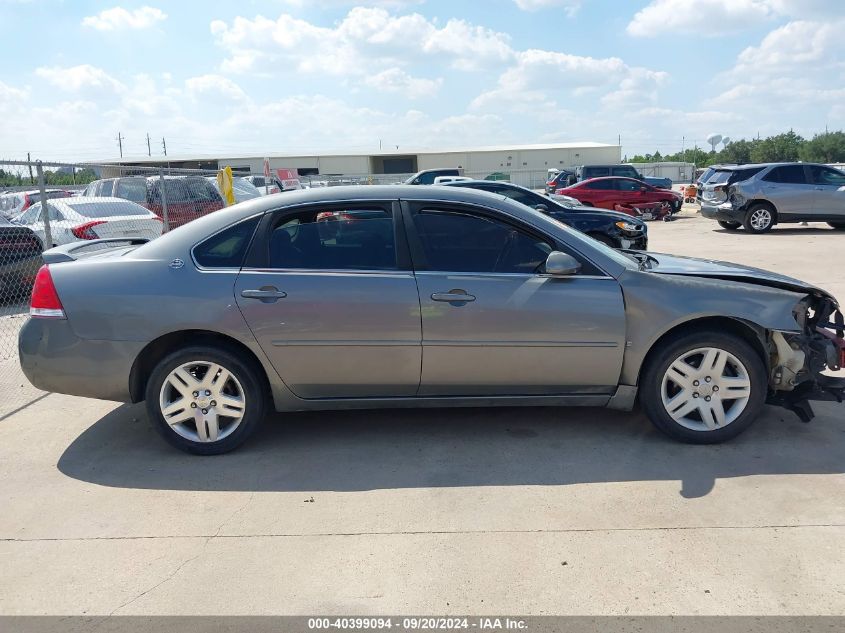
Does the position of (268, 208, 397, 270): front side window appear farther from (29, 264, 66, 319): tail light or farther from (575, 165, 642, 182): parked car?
(575, 165, 642, 182): parked car

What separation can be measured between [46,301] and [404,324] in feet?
7.28

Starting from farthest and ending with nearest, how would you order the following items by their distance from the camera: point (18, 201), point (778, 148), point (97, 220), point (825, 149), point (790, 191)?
point (778, 148) → point (825, 149) → point (790, 191) → point (18, 201) → point (97, 220)

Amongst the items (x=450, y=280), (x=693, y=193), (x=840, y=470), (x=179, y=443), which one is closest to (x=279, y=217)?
(x=450, y=280)

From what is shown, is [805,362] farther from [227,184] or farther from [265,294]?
[227,184]

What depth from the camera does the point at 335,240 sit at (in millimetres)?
4219

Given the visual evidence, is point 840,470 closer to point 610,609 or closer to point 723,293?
point 723,293

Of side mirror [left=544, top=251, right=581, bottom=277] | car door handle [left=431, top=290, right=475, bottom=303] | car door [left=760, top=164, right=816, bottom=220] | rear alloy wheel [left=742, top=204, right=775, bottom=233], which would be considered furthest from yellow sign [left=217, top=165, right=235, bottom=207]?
car door [left=760, top=164, right=816, bottom=220]

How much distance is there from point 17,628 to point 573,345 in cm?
308

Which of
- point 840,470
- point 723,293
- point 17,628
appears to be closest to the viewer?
point 17,628

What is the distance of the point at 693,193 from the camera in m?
30.4

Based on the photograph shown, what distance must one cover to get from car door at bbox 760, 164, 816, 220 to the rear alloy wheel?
0.22m

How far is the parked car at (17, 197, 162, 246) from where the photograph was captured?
9797 millimetres

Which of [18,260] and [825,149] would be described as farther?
[825,149]

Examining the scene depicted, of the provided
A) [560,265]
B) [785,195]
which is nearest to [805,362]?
[560,265]
